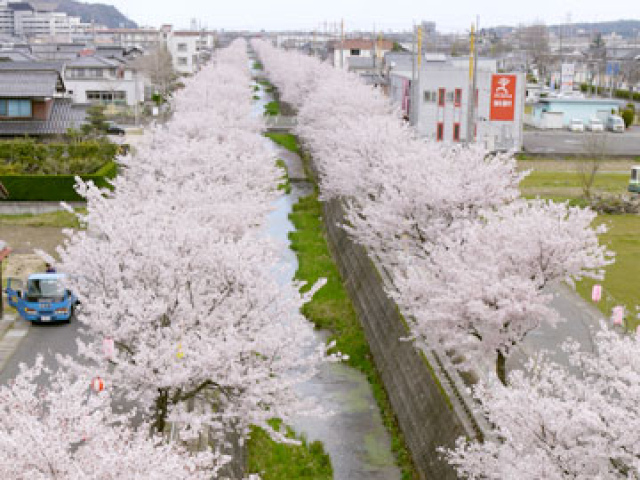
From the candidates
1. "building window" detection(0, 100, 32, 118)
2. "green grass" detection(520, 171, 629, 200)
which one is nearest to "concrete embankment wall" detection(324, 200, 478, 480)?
"green grass" detection(520, 171, 629, 200)

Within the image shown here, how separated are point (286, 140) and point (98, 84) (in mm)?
21088

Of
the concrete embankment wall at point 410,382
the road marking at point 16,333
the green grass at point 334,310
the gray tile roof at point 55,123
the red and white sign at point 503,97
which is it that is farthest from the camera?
the red and white sign at point 503,97

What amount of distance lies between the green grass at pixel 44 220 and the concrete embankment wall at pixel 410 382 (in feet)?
48.0

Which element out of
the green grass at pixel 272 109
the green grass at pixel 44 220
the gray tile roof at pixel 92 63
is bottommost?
the green grass at pixel 44 220

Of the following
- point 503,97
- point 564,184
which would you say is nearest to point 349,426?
point 564,184

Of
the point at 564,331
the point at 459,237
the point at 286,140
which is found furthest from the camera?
the point at 286,140

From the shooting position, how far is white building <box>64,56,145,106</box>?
7594cm

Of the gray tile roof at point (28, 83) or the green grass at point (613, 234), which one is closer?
the green grass at point (613, 234)

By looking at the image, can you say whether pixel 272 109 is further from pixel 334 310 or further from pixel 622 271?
pixel 622 271

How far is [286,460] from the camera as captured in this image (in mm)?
18375

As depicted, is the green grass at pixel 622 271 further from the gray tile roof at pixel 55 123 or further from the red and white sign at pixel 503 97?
the gray tile roof at pixel 55 123

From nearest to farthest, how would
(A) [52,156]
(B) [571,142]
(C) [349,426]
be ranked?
(C) [349,426], (A) [52,156], (B) [571,142]

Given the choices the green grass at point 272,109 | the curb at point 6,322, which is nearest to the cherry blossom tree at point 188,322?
the curb at point 6,322

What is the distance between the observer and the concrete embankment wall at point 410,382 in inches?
653
